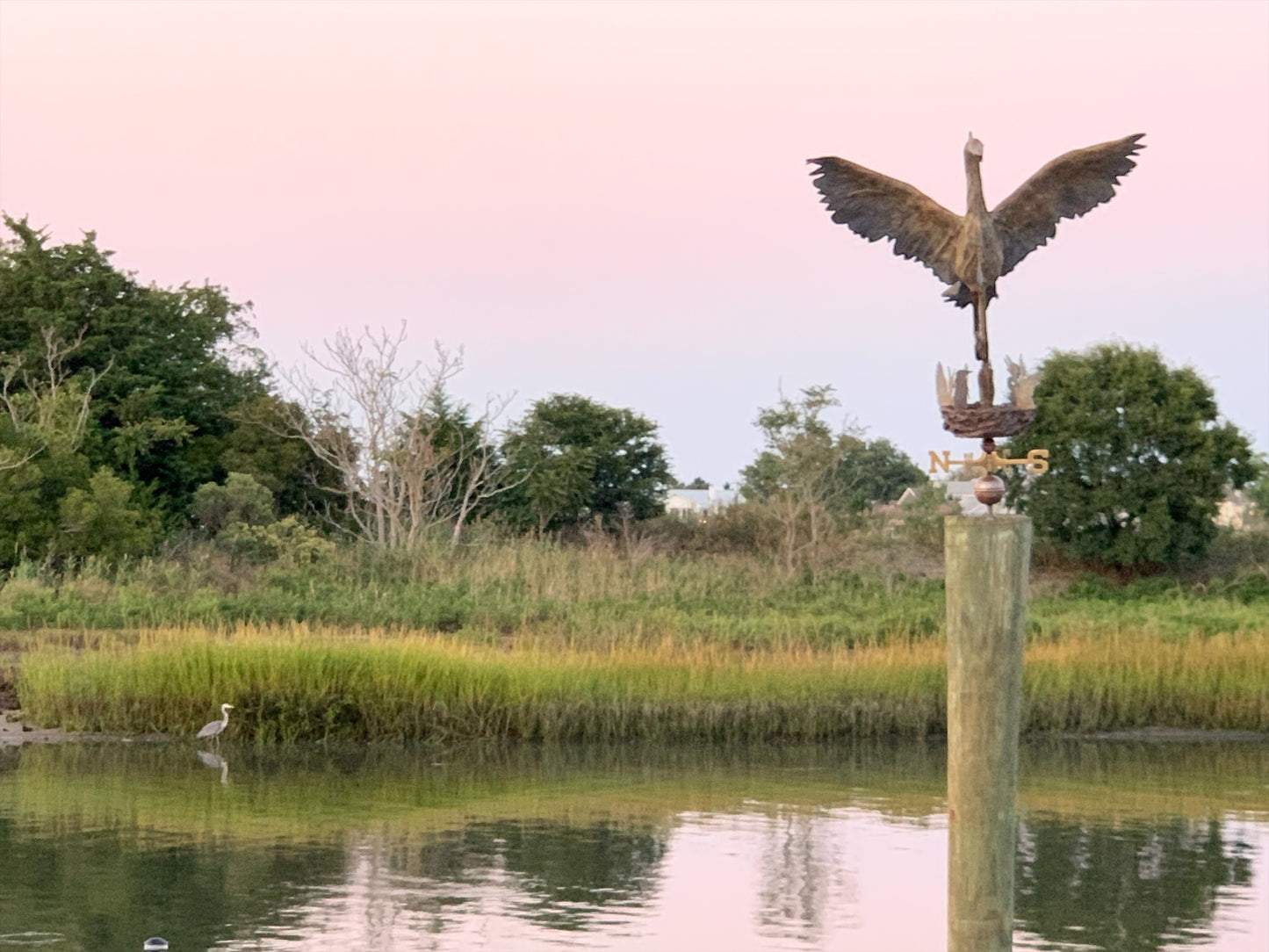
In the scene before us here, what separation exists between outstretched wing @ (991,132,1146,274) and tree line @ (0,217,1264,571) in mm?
21690

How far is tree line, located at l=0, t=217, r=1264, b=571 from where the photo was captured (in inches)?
1154

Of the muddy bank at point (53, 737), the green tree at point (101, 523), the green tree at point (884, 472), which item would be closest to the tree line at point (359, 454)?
the green tree at point (101, 523)

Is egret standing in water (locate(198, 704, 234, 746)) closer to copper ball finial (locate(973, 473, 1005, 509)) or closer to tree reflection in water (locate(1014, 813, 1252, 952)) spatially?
tree reflection in water (locate(1014, 813, 1252, 952))

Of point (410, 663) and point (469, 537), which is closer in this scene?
point (410, 663)

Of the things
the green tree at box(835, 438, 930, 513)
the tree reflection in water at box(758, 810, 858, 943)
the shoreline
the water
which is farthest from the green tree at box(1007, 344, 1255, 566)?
the green tree at box(835, 438, 930, 513)

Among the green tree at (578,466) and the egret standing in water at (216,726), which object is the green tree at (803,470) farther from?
the egret standing in water at (216,726)

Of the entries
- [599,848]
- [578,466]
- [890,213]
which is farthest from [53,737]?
[578,466]

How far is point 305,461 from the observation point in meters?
35.0

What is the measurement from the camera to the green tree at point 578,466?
34969mm

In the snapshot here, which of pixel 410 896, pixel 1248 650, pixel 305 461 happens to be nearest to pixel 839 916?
pixel 410 896

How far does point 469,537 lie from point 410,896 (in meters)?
20.3

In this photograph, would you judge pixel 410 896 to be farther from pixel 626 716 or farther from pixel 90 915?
pixel 626 716

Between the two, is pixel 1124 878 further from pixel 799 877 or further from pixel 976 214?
pixel 976 214

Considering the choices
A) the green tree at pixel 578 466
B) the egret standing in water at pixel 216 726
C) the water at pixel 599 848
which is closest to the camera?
the water at pixel 599 848
